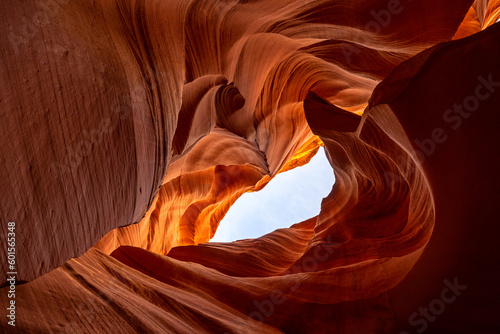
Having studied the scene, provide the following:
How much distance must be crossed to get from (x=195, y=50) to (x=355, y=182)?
15.2 feet

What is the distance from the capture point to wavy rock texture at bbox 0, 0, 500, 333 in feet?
5.72

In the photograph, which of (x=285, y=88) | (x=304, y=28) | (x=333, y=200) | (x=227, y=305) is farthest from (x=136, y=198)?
(x=333, y=200)

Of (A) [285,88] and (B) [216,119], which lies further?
(A) [285,88]

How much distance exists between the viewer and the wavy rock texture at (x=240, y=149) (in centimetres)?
174

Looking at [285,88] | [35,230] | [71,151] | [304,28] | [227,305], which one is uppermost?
[304,28]

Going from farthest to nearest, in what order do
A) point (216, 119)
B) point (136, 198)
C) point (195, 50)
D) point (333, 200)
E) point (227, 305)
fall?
point (333, 200), point (216, 119), point (195, 50), point (227, 305), point (136, 198)

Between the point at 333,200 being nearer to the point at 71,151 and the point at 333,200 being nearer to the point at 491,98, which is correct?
the point at 491,98

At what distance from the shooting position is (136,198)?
251 cm

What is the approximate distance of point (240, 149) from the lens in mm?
7051

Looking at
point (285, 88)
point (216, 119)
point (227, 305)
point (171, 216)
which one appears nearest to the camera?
point (227, 305)

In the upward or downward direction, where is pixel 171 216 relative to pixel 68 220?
downward

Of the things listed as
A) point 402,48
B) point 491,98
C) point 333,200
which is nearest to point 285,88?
point 402,48

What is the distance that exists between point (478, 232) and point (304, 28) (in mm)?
4216

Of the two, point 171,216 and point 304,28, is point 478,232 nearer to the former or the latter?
point 304,28
